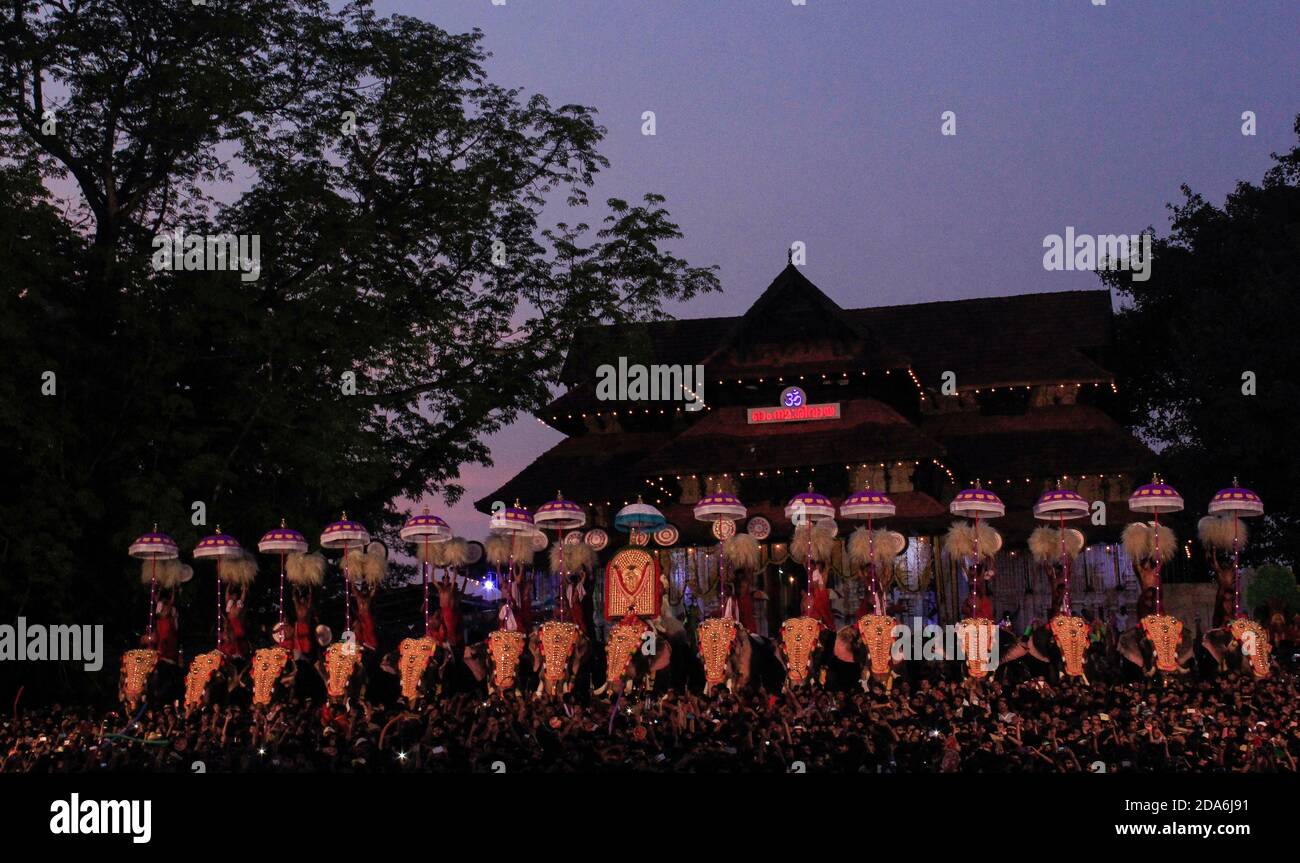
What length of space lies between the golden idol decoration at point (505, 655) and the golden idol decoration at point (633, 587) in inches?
56.5

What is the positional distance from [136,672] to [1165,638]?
49.4 feet

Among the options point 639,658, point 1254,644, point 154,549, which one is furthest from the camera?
point 154,549

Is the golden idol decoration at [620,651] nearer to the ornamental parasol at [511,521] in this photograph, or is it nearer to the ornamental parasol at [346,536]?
the ornamental parasol at [511,521]

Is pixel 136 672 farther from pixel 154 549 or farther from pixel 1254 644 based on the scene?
pixel 1254 644

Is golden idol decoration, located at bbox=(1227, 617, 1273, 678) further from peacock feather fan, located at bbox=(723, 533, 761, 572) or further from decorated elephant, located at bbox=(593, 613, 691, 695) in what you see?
decorated elephant, located at bbox=(593, 613, 691, 695)

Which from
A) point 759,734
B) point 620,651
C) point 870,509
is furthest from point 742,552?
point 759,734

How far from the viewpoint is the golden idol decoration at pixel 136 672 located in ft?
81.5

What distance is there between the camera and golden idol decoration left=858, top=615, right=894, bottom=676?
2211cm

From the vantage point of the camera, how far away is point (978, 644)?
72.9 feet

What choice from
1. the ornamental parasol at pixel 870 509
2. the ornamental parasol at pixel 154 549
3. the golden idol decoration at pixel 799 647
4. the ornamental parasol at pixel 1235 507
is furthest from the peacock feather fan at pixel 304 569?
the ornamental parasol at pixel 1235 507

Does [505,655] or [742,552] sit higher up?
[742,552]

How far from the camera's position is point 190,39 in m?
30.7

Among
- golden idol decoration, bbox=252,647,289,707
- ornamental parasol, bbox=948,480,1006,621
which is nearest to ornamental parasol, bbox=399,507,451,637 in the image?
golden idol decoration, bbox=252,647,289,707
